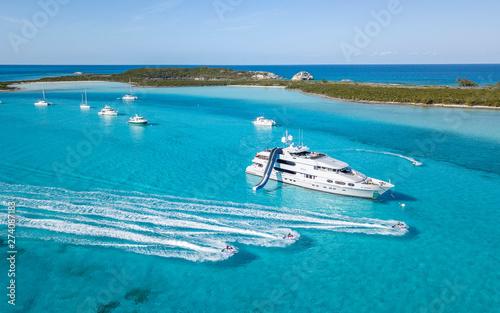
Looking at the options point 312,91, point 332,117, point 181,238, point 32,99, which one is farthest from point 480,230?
point 32,99

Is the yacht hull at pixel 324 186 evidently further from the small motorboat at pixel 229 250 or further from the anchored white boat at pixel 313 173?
the small motorboat at pixel 229 250

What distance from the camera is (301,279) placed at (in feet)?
73.6

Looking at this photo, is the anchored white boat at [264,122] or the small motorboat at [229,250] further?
the anchored white boat at [264,122]

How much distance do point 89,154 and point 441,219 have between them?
4917 centimetres

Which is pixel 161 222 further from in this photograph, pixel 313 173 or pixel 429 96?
pixel 429 96

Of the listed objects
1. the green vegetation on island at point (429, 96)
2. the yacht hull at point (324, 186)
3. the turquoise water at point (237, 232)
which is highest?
the green vegetation on island at point (429, 96)

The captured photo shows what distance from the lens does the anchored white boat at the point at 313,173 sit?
34.2 m

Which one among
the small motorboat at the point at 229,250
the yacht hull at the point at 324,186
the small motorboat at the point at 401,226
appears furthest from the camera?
the yacht hull at the point at 324,186

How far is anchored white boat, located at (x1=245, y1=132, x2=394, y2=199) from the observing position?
34219mm

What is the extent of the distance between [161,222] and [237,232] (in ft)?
23.3

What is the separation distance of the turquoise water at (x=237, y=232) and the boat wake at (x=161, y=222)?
5.4 inches

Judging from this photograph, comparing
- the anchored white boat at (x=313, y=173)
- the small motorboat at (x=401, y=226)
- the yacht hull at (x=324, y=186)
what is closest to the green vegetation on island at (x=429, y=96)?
the anchored white boat at (x=313, y=173)

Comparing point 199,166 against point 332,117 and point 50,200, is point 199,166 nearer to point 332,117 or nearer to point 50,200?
point 50,200

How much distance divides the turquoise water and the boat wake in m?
0.14
